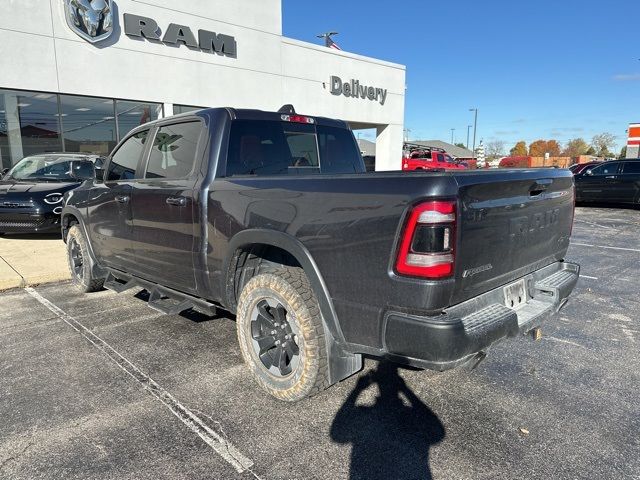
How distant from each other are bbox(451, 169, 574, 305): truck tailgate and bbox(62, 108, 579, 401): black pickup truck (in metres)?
0.01

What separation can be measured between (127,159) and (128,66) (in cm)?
1000

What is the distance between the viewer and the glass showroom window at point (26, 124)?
11391 millimetres

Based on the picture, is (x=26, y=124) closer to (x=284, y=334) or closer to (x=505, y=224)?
(x=284, y=334)

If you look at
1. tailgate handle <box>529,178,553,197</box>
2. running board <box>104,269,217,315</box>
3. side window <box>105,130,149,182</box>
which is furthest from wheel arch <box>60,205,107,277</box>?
tailgate handle <box>529,178,553,197</box>

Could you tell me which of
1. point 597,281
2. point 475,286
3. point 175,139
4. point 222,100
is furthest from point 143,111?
point 475,286

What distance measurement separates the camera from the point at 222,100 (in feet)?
49.3

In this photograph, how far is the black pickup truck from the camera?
7.32 ft

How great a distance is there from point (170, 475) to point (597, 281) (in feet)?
19.3

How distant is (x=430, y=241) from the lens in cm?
218

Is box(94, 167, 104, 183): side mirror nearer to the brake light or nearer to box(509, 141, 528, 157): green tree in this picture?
the brake light

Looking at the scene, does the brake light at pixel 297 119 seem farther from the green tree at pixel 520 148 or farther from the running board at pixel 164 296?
the green tree at pixel 520 148

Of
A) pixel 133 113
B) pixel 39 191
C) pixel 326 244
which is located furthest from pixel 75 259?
pixel 133 113

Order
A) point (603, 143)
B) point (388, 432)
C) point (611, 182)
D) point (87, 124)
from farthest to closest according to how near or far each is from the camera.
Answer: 1. point (603, 143)
2. point (611, 182)
3. point (87, 124)
4. point (388, 432)

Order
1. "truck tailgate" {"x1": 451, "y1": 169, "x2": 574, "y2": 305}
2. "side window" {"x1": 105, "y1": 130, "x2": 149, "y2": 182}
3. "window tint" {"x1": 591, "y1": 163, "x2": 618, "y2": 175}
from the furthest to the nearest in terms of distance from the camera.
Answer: "window tint" {"x1": 591, "y1": 163, "x2": 618, "y2": 175}
"side window" {"x1": 105, "y1": 130, "x2": 149, "y2": 182}
"truck tailgate" {"x1": 451, "y1": 169, "x2": 574, "y2": 305}
